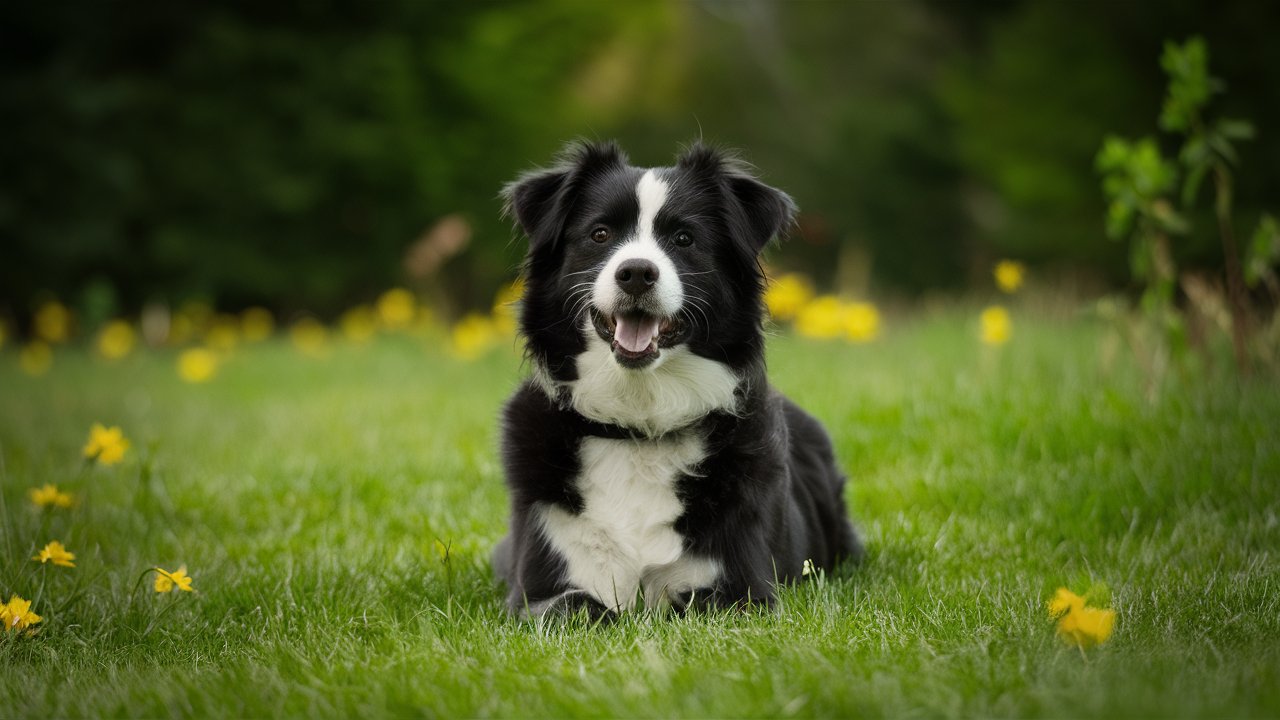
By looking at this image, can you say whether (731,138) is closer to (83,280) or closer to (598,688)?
(83,280)

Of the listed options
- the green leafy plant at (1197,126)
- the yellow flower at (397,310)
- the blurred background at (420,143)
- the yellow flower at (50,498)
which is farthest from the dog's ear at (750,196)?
the blurred background at (420,143)

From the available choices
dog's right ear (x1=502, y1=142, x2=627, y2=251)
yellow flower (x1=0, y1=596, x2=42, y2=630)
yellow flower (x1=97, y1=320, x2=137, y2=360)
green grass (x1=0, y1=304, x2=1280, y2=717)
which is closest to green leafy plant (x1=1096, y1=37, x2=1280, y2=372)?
green grass (x1=0, y1=304, x2=1280, y2=717)

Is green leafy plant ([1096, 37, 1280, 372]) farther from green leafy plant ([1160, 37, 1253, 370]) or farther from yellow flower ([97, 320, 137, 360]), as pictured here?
yellow flower ([97, 320, 137, 360])

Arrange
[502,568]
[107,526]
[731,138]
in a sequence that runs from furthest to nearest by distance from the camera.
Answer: [731,138] < [107,526] < [502,568]

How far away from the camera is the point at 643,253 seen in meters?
3.44

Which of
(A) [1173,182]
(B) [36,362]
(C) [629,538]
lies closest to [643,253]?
(C) [629,538]

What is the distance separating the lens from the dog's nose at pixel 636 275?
335cm

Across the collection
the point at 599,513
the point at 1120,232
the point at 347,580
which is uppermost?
the point at 1120,232

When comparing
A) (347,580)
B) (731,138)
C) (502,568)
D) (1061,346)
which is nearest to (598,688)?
(502,568)

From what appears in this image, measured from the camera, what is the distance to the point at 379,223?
15117 mm

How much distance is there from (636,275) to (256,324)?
498 inches

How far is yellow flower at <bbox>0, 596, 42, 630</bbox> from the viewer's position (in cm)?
336

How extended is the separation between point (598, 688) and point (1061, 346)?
6.38 m

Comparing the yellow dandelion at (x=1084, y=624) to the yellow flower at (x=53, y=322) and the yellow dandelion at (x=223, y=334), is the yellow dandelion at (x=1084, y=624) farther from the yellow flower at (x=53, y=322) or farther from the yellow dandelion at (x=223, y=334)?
the yellow flower at (x=53, y=322)
